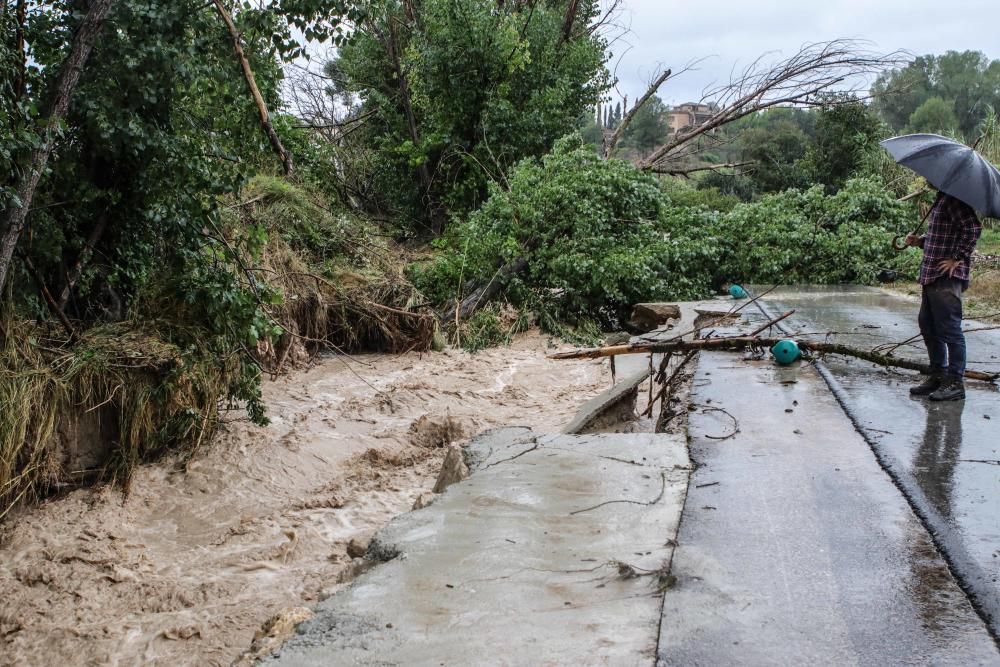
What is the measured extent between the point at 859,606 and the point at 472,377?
6.90m

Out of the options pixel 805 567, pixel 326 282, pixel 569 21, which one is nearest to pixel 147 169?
pixel 326 282

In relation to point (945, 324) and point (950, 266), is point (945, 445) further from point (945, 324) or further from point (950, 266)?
point (950, 266)

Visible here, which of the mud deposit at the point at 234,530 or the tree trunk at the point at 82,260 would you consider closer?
the mud deposit at the point at 234,530

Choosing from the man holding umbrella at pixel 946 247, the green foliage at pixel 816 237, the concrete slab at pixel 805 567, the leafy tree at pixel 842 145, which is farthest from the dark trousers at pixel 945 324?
the leafy tree at pixel 842 145

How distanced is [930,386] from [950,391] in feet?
0.42

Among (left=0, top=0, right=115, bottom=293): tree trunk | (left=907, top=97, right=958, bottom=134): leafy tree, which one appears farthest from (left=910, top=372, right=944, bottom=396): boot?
(left=907, top=97, right=958, bottom=134): leafy tree

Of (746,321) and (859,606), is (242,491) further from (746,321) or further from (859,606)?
(746,321)

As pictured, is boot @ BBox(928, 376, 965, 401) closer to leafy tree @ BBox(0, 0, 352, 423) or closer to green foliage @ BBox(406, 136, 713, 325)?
leafy tree @ BBox(0, 0, 352, 423)

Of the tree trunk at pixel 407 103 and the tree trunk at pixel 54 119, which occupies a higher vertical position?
the tree trunk at pixel 407 103

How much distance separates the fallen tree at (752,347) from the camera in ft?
19.3

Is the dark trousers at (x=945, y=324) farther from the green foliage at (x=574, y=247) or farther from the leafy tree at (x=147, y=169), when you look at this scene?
the green foliage at (x=574, y=247)

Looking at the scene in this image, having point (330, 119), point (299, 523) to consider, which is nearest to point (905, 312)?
point (299, 523)

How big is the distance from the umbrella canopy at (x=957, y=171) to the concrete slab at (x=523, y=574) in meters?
2.49

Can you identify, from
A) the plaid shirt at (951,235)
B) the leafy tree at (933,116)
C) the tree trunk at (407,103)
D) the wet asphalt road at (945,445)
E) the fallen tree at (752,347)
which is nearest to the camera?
the wet asphalt road at (945,445)
